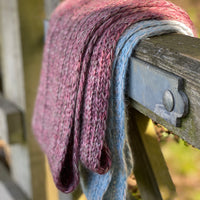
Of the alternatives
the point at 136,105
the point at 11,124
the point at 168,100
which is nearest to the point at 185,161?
the point at 136,105

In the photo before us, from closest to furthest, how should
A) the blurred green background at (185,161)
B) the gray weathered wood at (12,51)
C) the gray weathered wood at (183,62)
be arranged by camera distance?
the gray weathered wood at (183,62) → the blurred green background at (185,161) → the gray weathered wood at (12,51)

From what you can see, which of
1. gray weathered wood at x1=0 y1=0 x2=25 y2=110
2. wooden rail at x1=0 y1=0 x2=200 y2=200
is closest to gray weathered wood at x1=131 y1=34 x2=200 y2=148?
wooden rail at x1=0 y1=0 x2=200 y2=200

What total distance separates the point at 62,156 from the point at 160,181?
25 cm

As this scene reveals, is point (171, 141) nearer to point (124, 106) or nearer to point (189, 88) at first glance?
point (124, 106)

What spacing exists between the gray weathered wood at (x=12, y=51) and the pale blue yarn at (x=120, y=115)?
93 cm

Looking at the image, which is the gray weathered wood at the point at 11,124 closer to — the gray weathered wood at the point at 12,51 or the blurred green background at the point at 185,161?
the gray weathered wood at the point at 12,51

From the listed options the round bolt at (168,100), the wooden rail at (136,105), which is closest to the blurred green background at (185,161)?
the wooden rail at (136,105)

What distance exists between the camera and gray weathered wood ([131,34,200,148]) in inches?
20.3

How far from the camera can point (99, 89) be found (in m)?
0.71

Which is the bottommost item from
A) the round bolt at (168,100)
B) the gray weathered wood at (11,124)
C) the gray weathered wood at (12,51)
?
the gray weathered wood at (11,124)

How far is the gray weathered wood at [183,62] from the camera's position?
1.69ft

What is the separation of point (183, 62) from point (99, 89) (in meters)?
0.22

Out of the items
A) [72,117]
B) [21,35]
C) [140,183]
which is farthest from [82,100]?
[21,35]

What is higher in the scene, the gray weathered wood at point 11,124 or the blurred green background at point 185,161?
the blurred green background at point 185,161
